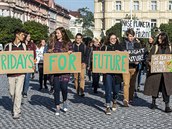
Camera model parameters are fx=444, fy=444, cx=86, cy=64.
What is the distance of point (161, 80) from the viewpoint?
33.0ft

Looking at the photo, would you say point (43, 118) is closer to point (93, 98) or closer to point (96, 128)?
point (96, 128)

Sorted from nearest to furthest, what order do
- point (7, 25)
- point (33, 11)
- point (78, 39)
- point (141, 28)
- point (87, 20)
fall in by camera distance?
point (78, 39), point (141, 28), point (7, 25), point (33, 11), point (87, 20)

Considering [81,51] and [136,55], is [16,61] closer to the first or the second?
[136,55]

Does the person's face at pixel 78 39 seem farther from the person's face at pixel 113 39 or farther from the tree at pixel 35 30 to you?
the tree at pixel 35 30

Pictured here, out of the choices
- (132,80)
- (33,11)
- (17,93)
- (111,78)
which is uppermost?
(33,11)

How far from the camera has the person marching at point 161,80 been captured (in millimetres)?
9875

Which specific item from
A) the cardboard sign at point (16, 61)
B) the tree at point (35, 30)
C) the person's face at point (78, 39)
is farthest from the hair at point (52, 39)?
the tree at point (35, 30)

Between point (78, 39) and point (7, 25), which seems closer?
point (78, 39)

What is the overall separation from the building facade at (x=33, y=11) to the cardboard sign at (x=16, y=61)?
7036 cm

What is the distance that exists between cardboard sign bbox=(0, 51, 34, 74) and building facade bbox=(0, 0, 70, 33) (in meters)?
70.4

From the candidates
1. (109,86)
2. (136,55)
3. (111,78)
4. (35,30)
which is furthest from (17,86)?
(35,30)

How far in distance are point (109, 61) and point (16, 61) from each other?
2052mm

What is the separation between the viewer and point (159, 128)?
8086 mm

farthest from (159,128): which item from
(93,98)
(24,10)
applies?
(24,10)
